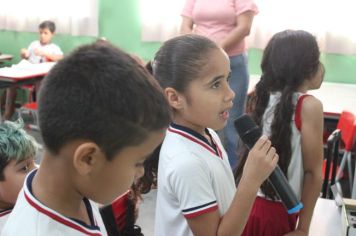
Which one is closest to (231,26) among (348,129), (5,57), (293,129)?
(348,129)

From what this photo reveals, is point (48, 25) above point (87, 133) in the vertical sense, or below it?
below

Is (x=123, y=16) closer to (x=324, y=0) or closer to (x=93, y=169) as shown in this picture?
(x=324, y=0)

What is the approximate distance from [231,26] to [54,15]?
2848mm

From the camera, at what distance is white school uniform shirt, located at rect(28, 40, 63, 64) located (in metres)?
4.65

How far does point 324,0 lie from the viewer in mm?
3723

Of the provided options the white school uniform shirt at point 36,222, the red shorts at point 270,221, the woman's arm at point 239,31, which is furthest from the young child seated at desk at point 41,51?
the white school uniform shirt at point 36,222

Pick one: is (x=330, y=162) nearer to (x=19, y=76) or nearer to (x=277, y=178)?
(x=277, y=178)

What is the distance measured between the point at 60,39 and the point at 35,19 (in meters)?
0.39

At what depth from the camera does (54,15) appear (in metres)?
4.80

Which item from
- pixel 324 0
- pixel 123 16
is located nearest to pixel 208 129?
pixel 324 0

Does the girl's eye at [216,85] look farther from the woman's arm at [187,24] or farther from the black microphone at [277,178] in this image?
the woman's arm at [187,24]

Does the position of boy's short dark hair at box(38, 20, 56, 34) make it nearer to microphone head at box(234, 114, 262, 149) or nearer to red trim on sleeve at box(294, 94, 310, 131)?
red trim on sleeve at box(294, 94, 310, 131)

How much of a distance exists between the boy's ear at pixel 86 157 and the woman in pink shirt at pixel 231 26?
6.41 feet

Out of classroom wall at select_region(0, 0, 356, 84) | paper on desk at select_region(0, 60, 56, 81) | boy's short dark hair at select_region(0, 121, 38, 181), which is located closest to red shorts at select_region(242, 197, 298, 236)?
boy's short dark hair at select_region(0, 121, 38, 181)
